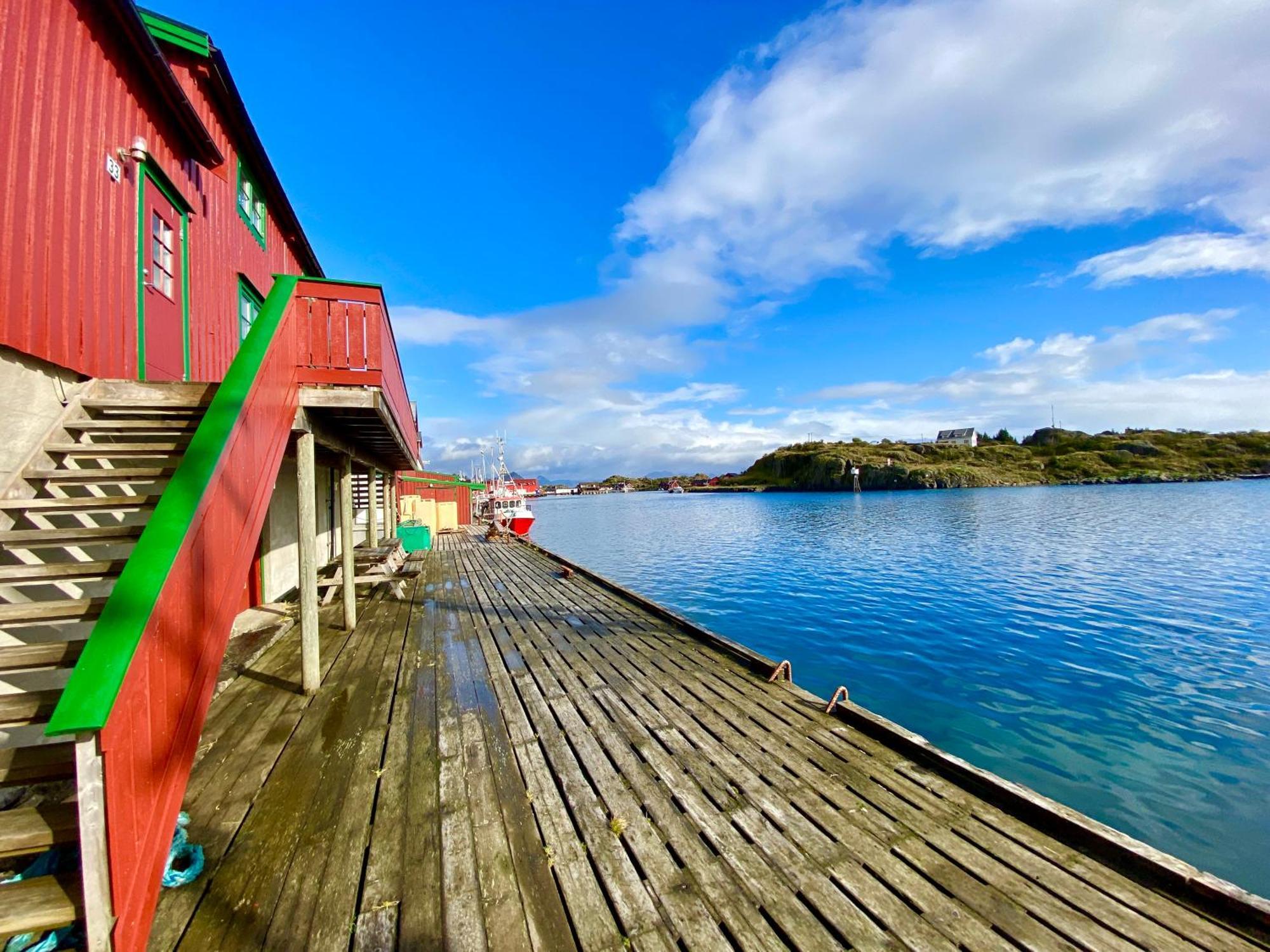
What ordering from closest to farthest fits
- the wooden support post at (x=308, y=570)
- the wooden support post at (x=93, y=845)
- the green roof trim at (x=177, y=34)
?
1. the wooden support post at (x=93, y=845)
2. the wooden support post at (x=308, y=570)
3. the green roof trim at (x=177, y=34)

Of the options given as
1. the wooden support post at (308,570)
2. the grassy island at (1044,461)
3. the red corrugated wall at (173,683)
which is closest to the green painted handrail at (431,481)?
the wooden support post at (308,570)

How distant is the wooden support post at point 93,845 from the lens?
1.82m

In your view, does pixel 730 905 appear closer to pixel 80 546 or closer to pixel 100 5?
pixel 80 546

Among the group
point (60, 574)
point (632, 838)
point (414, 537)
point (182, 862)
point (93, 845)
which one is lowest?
point (632, 838)

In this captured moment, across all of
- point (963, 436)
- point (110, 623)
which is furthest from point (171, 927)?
point (963, 436)

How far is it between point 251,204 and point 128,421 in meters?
7.46

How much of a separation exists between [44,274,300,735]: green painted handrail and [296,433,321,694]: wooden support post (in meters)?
1.78

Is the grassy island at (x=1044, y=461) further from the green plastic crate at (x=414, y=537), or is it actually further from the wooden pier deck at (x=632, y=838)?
the wooden pier deck at (x=632, y=838)

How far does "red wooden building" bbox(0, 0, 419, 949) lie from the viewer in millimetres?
2074

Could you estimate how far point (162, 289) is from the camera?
6250 mm

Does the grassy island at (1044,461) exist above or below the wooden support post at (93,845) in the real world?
above

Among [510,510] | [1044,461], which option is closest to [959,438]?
[1044,461]

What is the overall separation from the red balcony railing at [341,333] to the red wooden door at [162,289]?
2.24 m

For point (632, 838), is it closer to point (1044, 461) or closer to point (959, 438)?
point (1044, 461)
